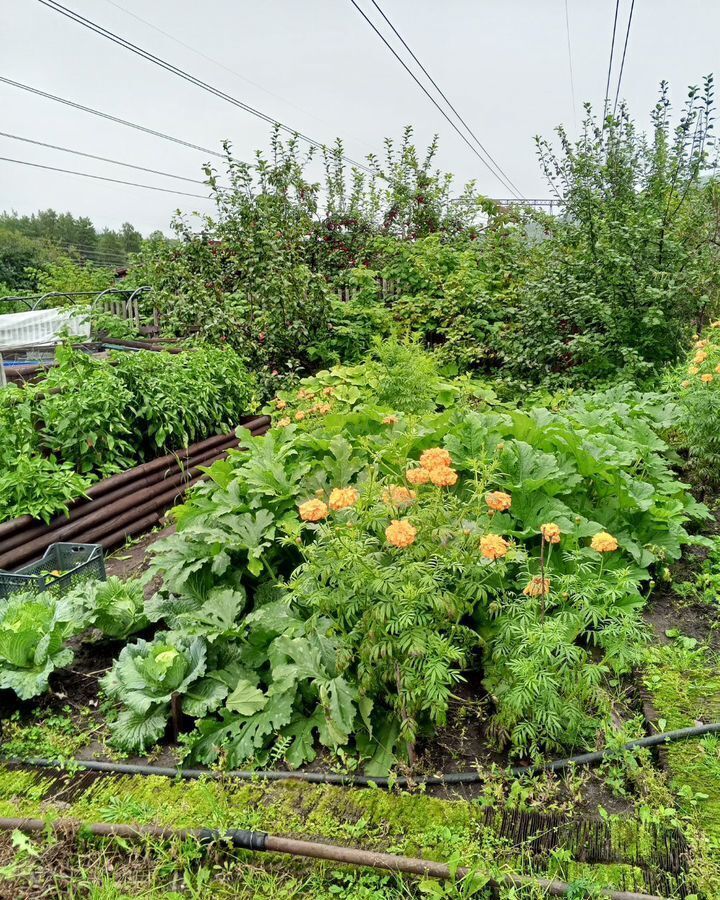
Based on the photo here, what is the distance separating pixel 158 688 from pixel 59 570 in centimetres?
135

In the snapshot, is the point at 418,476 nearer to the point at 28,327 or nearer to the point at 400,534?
the point at 400,534

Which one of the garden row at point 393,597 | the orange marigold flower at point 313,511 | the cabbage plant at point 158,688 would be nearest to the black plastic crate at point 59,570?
the garden row at point 393,597

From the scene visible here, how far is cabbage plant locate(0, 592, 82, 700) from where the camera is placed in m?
2.13

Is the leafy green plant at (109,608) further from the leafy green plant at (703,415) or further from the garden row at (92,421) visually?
the leafy green plant at (703,415)

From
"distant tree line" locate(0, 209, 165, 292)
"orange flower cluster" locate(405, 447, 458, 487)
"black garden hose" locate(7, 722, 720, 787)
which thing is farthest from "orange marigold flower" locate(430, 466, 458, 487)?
"distant tree line" locate(0, 209, 165, 292)

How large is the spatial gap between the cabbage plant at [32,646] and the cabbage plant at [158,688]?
0.23m

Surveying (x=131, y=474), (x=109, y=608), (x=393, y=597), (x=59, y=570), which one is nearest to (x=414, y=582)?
(x=393, y=597)

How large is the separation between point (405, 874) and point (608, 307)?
484cm

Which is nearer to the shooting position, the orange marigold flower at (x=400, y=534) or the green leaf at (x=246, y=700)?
the orange marigold flower at (x=400, y=534)

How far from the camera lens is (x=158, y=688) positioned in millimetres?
2041

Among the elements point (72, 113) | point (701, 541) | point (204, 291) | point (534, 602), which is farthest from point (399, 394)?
point (72, 113)

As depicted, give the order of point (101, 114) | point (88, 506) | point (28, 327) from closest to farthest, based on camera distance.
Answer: point (88, 506) → point (28, 327) → point (101, 114)

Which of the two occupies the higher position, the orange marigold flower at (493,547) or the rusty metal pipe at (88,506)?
the orange marigold flower at (493,547)

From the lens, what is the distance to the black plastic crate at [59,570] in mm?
2691
